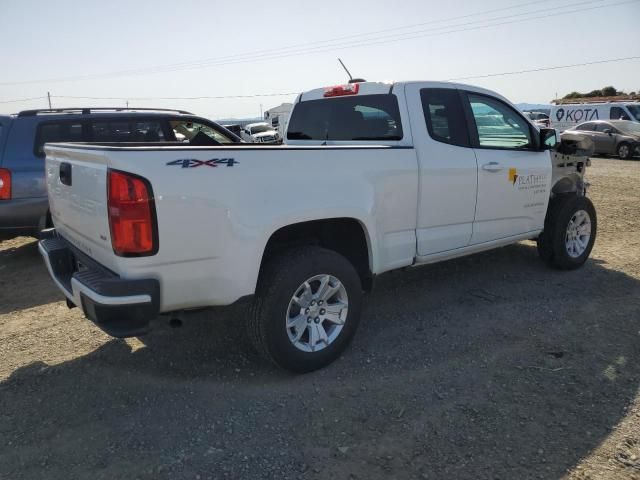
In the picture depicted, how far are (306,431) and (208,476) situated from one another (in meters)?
0.58

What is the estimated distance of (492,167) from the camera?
425 centimetres

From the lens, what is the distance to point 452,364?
135 inches

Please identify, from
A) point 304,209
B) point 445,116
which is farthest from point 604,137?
point 304,209

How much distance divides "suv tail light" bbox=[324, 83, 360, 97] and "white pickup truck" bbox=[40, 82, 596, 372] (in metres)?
0.01

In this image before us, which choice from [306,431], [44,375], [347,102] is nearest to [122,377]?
[44,375]

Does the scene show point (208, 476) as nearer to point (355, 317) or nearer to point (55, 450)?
point (55, 450)

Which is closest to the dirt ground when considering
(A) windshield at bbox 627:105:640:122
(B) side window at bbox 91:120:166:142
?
(B) side window at bbox 91:120:166:142

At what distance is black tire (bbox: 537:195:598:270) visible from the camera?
514 cm

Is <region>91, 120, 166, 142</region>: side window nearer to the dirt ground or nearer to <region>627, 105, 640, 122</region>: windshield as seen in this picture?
the dirt ground

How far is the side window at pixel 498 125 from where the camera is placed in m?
4.35

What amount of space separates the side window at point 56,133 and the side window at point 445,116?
419 centimetres

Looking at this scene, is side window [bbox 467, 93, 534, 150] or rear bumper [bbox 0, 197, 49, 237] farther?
A: rear bumper [bbox 0, 197, 49, 237]

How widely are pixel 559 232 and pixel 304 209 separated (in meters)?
3.34

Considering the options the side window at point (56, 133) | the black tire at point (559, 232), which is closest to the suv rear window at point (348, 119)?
the black tire at point (559, 232)
